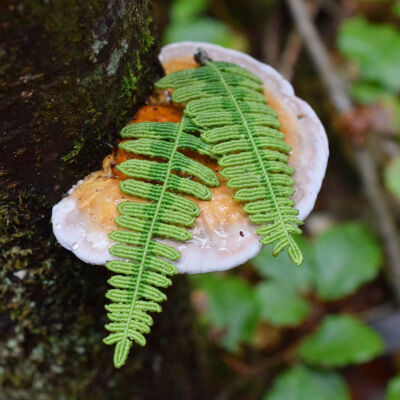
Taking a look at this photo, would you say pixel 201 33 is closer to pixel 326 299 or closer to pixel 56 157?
pixel 326 299

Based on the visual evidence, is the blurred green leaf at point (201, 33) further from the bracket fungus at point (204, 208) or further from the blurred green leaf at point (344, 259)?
the bracket fungus at point (204, 208)

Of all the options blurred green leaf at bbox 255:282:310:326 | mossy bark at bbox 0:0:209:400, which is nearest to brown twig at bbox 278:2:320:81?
blurred green leaf at bbox 255:282:310:326

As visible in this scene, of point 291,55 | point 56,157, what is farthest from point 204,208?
point 291,55

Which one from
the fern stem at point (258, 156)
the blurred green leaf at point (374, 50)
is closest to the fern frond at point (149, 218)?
the fern stem at point (258, 156)

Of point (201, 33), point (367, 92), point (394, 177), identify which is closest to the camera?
point (394, 177)

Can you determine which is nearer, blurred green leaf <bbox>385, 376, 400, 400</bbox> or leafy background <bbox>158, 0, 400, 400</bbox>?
blurred green leaf <bbox>385, 376, 400, 400</bbox>

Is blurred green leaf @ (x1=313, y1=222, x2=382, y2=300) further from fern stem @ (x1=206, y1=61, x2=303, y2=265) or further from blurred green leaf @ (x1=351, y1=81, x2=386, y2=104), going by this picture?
fern stem @ (x1=206, y1=61, x2=303, y2=265)
